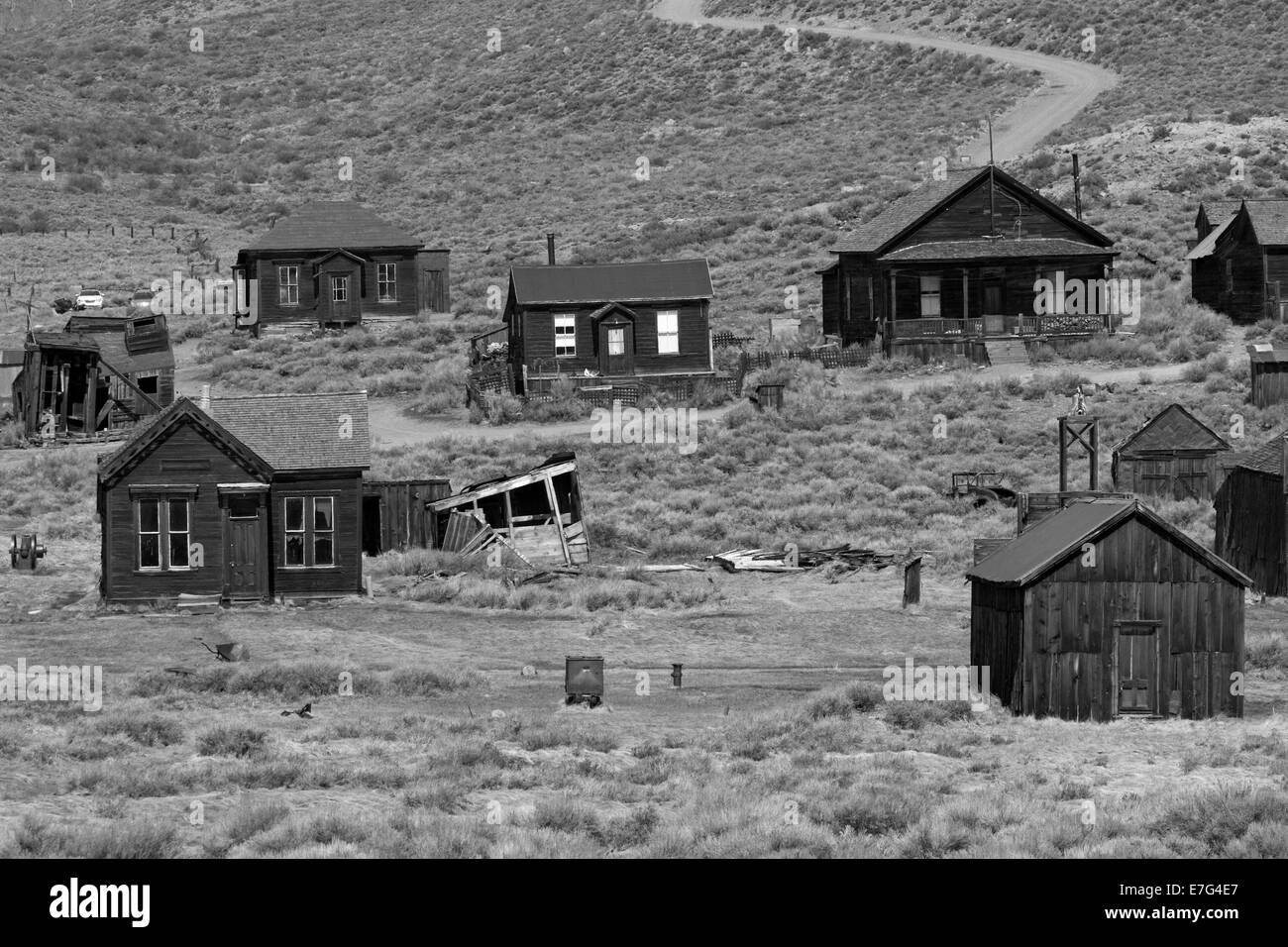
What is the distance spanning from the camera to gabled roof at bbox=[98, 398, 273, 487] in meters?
36.2

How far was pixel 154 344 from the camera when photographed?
60.6 meters

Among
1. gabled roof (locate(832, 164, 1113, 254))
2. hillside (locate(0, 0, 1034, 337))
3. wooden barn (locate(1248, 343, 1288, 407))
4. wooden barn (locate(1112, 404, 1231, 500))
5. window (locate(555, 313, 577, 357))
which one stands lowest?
wooden barn (locate(1112, 404, 1231, 500))

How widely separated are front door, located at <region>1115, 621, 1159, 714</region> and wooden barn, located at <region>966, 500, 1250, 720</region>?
13 mm

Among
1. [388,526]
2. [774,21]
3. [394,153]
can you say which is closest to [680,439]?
[388,526]

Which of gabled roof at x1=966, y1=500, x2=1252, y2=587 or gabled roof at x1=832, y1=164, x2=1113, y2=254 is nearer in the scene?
gabled roof at x1=966, y1=500, x2=1252, y2=587

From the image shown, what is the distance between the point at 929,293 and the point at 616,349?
10.9 metres

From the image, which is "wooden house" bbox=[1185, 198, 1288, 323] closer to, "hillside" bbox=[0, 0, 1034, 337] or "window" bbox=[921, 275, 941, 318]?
"window" bbox=[921, 275, 941, 318]

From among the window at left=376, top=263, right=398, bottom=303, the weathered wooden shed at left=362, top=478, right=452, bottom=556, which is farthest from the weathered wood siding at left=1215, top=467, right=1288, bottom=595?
the window at left=376, top=263, right=398, bottom=303

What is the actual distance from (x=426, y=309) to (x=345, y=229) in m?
4.50

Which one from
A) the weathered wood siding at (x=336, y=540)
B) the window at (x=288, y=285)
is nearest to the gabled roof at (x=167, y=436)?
the weathered wood siding at (x=336, y=540)

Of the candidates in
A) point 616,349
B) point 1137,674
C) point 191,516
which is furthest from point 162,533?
point 616,349

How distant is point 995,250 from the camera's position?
64.8m

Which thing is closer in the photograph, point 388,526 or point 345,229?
point 388,526

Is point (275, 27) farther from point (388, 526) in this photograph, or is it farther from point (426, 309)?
point (388, 526)
